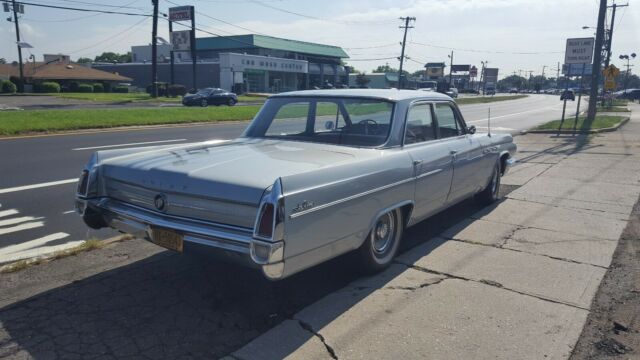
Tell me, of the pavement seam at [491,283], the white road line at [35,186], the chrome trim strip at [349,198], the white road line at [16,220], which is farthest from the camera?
the white road line at [35,186]

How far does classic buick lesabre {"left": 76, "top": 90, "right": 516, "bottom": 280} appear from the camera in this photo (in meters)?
3.17

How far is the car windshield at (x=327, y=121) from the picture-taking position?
15.2 feet

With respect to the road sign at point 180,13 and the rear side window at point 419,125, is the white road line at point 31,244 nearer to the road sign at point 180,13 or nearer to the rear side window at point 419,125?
the rear side window at point 419,125


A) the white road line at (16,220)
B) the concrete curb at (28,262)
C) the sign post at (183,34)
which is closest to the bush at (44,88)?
the sign post at (183,34)

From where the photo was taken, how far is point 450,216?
6.33m

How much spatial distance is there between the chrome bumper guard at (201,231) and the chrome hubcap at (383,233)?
137cm

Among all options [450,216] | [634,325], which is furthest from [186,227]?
[450,216]

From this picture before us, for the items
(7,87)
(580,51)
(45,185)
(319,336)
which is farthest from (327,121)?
(7,87)

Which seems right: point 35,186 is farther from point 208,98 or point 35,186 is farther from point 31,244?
point 208,98

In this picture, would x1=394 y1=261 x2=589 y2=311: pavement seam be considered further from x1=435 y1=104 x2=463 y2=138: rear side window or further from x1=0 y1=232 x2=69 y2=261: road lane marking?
x1=0 y1=232 x2=69 y2=261: road lane marking

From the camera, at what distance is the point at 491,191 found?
6863mm

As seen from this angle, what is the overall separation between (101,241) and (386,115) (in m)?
3.03

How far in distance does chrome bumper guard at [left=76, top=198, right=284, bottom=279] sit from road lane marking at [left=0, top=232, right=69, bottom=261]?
1.34m

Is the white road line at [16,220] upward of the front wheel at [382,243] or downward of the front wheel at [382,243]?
downward
